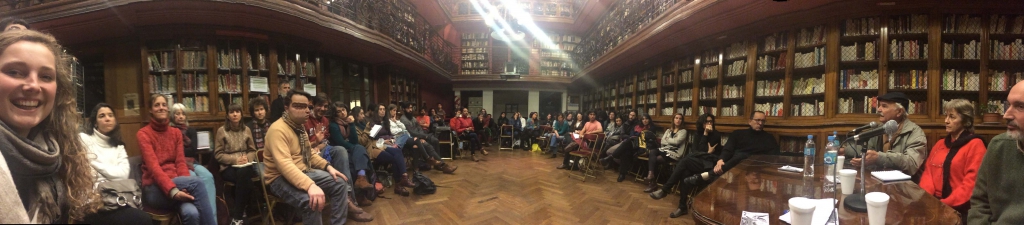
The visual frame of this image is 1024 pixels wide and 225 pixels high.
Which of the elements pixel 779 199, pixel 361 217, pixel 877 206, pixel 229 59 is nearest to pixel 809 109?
pixel 779 199

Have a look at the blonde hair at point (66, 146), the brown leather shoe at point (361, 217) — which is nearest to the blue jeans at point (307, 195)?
the brown leather shoe at point (361, 217)

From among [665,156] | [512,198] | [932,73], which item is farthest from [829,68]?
[512,198]

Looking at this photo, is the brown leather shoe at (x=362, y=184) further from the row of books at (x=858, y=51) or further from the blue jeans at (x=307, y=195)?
the row of books at (x=858, y=51)

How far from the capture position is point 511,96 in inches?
569

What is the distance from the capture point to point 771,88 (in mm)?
4305

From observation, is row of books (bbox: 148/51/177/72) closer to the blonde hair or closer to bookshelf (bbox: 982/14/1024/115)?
the blonde hair

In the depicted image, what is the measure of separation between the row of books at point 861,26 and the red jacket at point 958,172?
88.2 inches

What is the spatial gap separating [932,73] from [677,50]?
2703 mm

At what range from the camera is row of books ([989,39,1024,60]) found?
329 cm

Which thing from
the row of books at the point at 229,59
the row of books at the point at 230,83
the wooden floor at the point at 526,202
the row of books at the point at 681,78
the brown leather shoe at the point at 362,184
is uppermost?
the row of books at the point at 229,59

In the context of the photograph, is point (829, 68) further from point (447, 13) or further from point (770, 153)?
point (447, 13)

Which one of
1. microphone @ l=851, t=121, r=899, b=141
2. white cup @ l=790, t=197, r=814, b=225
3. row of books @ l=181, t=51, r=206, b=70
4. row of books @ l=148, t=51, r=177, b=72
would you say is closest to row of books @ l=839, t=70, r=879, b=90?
microphone @ l=851, t=121, r=899, b=141

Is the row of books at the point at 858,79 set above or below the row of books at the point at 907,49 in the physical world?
below

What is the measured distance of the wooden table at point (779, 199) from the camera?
120 cm
